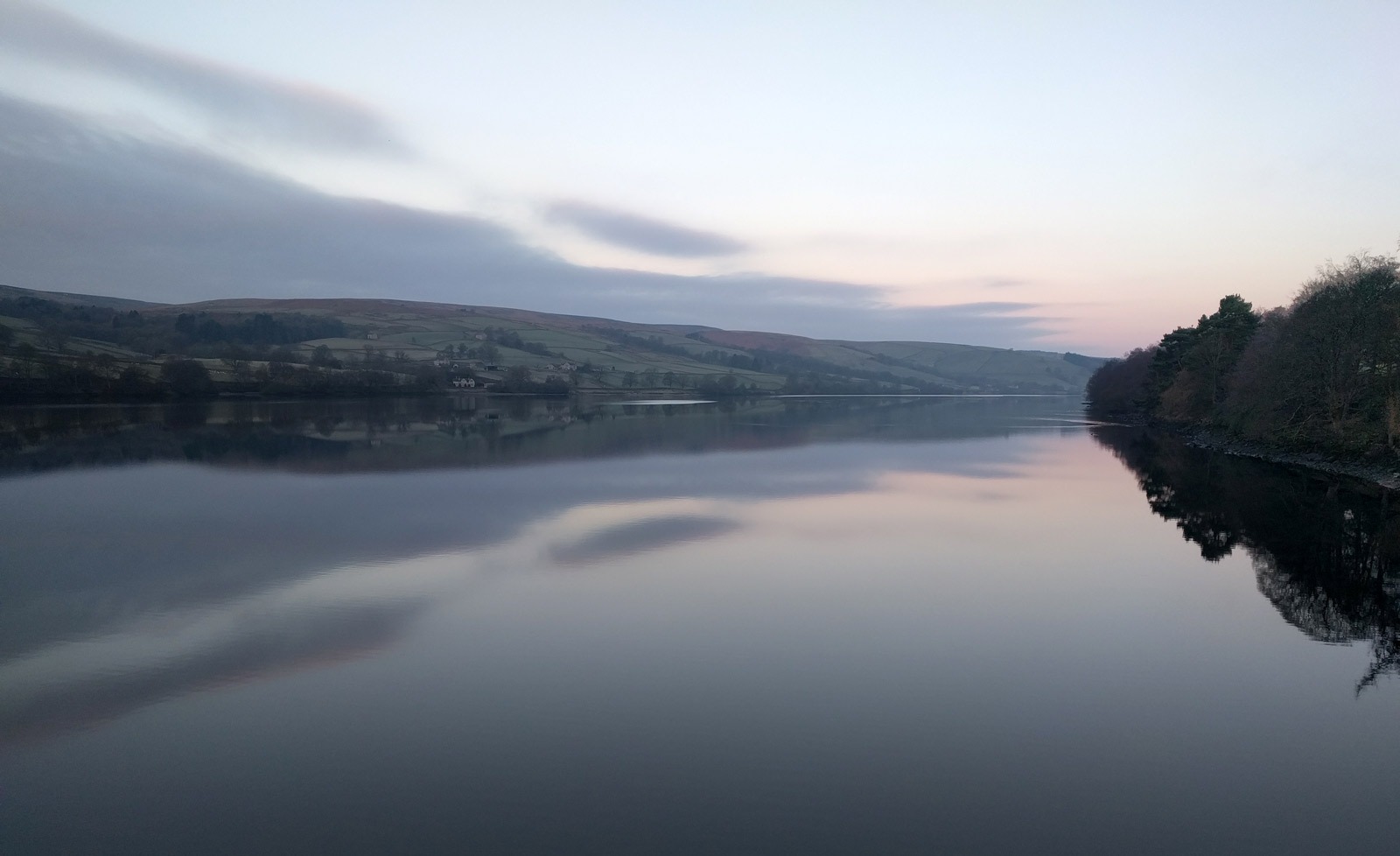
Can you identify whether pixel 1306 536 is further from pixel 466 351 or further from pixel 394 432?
pixel 466 351

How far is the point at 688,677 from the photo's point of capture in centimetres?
742

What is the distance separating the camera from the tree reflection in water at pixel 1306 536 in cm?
970

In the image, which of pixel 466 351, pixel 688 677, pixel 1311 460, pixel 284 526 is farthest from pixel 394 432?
pixel 466 351

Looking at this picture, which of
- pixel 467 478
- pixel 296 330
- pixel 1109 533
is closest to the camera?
A: pixel 1109 533

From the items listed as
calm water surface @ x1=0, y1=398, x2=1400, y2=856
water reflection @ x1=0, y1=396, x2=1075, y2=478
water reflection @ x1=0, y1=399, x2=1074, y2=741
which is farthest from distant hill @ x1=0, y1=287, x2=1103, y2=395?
calm water surface @ x1=0, y1=398, x2=1400, y2=856

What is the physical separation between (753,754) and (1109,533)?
12.2 metres

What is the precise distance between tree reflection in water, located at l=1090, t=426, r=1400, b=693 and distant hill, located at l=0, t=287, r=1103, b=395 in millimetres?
60173

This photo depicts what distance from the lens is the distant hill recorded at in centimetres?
6606

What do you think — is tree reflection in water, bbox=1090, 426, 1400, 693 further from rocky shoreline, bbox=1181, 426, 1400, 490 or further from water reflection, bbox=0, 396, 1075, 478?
water reflection, bbox=0, 396, 1075, 478

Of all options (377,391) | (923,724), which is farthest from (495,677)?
(377,391)

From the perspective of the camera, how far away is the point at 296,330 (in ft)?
311

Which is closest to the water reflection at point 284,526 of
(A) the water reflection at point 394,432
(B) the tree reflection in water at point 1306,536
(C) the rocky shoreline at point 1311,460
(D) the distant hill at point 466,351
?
(A) the water reflection at point 394,432

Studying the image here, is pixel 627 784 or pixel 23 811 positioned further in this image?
Answer: pixel 627 784

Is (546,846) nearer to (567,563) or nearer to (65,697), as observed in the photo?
(65,697)
